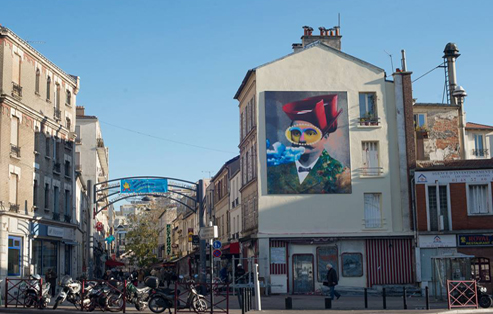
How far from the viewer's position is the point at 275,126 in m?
36.2

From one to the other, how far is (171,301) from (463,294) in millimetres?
10047

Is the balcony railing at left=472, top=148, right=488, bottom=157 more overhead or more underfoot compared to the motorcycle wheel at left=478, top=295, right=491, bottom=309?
more overhead

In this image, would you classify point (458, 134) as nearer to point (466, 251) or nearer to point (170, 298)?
point (466, 251)

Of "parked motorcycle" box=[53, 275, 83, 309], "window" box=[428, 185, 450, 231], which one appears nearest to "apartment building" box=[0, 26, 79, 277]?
"parked motorcycle" box=[53, 275, 83, 309]

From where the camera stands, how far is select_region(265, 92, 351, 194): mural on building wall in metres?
35.8

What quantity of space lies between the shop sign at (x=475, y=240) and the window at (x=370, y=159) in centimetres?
567

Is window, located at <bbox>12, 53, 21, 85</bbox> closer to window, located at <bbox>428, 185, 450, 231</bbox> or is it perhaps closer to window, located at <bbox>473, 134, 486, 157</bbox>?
window, located at <bbox>428, 185, 450, 231</bbox>

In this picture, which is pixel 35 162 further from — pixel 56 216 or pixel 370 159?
pixel 370 159

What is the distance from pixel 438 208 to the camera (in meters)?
34.9

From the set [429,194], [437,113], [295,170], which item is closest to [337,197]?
[295,170]

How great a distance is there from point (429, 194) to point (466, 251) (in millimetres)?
3511

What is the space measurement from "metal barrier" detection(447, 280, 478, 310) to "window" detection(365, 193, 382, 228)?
12.8 m

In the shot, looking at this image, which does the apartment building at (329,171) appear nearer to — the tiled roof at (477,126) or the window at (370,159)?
the window at (370,159)

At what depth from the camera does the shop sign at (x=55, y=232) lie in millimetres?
35763
